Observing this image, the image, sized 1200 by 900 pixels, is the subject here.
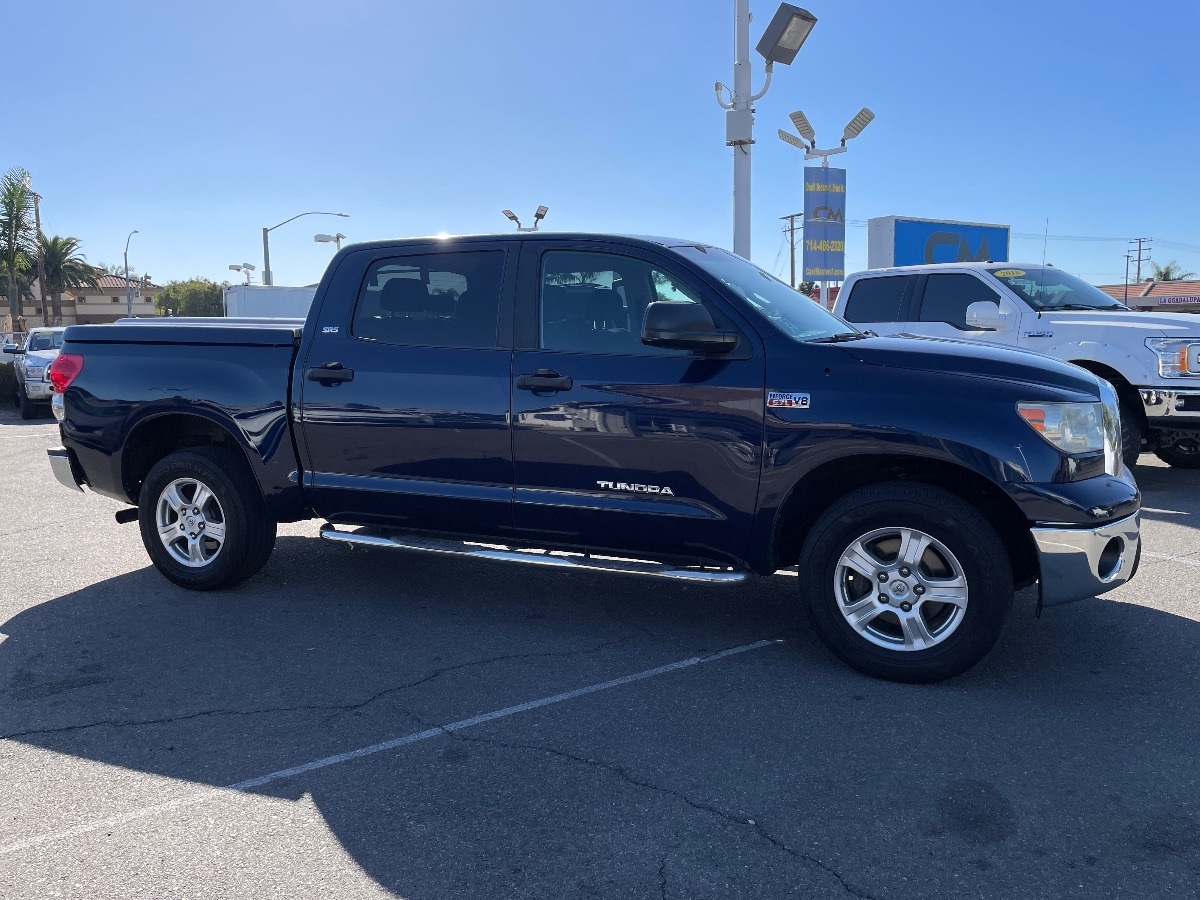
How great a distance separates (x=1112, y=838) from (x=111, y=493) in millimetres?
5331

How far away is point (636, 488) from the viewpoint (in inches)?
178

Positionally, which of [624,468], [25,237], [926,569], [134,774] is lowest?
[134,774]

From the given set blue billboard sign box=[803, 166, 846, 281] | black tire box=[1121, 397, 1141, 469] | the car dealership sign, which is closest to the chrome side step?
black tire box=[1121, 397, 1141, 469]

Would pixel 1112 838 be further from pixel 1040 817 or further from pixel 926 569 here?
pixel 926 569

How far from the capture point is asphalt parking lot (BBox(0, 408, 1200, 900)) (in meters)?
2.82

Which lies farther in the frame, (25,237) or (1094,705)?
(25,237)

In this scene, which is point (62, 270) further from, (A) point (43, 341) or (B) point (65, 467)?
(B) point (65, 467)

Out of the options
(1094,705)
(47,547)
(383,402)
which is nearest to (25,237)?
(47,547)

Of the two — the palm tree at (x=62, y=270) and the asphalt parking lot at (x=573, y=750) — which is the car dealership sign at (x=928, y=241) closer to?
the asphalt parking lot at (x=573, y=750)

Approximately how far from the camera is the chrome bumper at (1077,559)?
3902 millimetres

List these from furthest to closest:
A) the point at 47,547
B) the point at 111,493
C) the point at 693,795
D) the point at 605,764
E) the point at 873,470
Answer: the point at 47,547 < the point at 111,493 < the point at 873,470 < the point at 605,764 < the point at 693,795

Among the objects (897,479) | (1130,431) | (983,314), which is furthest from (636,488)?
(1130,431)

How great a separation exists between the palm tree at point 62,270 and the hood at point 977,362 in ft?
224

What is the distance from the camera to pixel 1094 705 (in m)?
3.90
